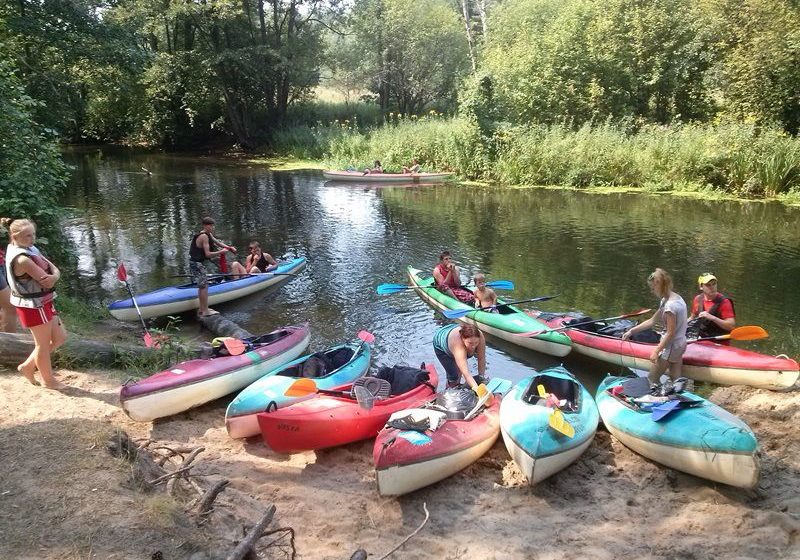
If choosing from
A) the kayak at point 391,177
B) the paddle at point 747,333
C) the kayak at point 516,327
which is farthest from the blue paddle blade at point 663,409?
the kayak at point 391,177

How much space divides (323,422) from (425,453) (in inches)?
38.1

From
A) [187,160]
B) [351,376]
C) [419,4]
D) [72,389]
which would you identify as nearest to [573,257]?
[351,376]

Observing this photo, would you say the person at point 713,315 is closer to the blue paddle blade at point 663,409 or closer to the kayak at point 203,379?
the blue paddle blade at point 663,409

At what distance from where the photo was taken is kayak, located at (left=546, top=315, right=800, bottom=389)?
226 inches

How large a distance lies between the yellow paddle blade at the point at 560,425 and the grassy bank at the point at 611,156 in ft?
48.1

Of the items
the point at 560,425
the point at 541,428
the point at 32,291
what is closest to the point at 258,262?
the point at 32,291

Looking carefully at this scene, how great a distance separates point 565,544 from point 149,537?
252 centimetres

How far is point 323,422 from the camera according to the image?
189 inches

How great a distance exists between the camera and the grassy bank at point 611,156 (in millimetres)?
16188

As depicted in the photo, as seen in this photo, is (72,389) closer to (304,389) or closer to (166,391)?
(166,391)

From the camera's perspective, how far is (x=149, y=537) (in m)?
2.96

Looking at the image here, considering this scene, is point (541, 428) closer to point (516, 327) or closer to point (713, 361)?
point (713, 361)

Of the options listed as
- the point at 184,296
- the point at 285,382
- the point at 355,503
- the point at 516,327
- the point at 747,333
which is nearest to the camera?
the point at 355,503

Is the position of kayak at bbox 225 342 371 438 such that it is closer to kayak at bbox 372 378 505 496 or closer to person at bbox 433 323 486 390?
person at bbox 433 323 486 390
